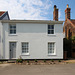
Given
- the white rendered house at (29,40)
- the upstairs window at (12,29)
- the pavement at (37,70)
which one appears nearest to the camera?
the pavement at (37,70)

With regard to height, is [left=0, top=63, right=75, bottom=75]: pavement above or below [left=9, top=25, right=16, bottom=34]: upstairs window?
below

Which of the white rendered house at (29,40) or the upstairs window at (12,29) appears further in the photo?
the upstairs window at (12,29)

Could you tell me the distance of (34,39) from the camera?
11141mm

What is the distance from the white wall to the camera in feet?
36.1

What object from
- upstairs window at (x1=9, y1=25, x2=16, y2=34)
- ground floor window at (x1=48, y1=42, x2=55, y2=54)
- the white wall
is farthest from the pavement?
upstairs window at (x1=9, y1=25, x2=16, y2=34)

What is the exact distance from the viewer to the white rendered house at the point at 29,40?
1099 centimetres

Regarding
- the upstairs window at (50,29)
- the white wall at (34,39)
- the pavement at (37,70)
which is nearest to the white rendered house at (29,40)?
the white wall at (34,39)

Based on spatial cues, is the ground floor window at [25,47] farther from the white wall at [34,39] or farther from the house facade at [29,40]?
the white wall at [34,39]

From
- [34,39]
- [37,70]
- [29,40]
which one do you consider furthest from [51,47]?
[37,70]

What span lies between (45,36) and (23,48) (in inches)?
136

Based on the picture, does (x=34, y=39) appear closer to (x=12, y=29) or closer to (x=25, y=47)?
(x=25, y=47)

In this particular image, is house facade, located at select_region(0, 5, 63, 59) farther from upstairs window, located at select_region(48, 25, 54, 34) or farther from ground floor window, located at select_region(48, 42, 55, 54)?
upstairs window, located at select_region(48, 25, 54, 34)

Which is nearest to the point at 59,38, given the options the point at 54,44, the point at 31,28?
the point at 54,44

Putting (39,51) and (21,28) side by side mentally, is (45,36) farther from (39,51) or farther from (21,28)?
(21,28)
